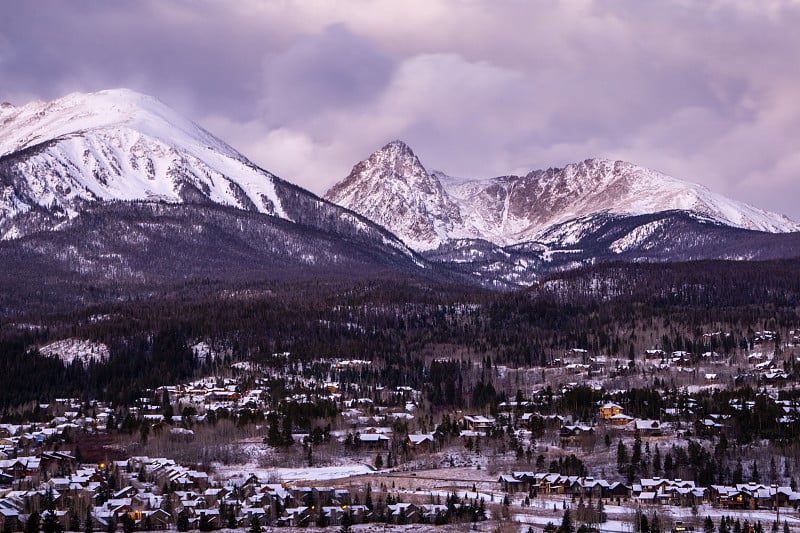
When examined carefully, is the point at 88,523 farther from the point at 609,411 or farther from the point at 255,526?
the point at 609,411

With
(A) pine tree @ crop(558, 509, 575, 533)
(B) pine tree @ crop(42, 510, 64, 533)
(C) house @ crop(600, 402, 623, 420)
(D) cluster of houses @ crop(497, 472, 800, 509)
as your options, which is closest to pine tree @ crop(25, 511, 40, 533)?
(B) pine tree @ crop(42, 510, 64, 533)

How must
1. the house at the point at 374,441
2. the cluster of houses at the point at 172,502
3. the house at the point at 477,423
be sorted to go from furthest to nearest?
the house at the point at 477,423, the house at the point at 374,441, the cluster of houses at the point at 172,502

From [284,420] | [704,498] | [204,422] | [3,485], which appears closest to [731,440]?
[704,498]

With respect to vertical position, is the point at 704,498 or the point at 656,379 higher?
the point at 656,379

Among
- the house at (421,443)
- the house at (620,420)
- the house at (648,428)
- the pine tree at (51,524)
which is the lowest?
the pine tree at (51,524)

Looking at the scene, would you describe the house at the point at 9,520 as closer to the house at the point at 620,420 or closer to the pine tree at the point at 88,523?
the pine tree at the point at 88,523

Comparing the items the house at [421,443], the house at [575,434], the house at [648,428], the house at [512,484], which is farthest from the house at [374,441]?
the house at [648,428]

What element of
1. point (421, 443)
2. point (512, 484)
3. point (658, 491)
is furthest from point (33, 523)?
point (658, 491)

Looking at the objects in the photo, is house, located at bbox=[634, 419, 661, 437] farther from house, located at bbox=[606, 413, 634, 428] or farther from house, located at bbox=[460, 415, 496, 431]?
house, located at bbox=[460, 415, 496, 431]

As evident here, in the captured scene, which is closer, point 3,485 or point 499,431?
point 3,485

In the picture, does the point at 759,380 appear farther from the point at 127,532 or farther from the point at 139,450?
the point at 127,532

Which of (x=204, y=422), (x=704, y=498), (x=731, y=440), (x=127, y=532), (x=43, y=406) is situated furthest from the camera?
(x=43, y=406)
